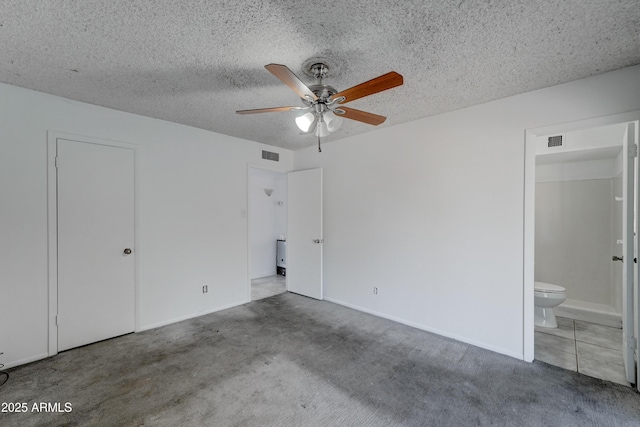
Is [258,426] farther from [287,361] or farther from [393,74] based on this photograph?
[393,74]

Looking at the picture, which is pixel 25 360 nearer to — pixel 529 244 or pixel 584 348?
pixel 529 244

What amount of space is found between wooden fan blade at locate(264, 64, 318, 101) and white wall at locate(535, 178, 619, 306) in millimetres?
4198

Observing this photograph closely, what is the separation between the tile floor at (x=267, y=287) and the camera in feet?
14.7

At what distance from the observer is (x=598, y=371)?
89.4 inches

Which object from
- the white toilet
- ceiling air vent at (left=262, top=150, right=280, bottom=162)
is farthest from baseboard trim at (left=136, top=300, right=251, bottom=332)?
the white toilet

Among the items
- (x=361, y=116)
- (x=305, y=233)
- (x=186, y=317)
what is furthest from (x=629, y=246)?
(x=186, y=317)

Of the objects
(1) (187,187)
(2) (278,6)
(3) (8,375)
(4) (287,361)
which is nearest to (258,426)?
(4) (287,361)

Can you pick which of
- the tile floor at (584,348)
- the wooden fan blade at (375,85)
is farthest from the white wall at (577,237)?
the wooden fan blade at (375,85)

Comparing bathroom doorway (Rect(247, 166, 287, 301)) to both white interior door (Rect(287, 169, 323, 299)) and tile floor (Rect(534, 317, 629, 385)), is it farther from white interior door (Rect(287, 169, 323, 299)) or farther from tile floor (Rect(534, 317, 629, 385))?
tile floor (Rect(534, 317, 629, 385))

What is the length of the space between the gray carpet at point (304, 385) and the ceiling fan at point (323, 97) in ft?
6.90

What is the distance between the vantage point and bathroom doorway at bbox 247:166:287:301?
18.3ft

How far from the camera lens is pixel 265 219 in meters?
5.82

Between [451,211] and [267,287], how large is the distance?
3.49 metres

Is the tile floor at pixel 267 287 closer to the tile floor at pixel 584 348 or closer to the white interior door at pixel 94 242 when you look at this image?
the white interior door at pixel 94 242
